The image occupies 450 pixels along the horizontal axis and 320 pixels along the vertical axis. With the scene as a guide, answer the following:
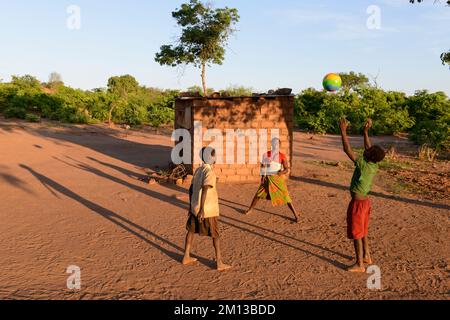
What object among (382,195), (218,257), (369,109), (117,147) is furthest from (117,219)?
(369,109)

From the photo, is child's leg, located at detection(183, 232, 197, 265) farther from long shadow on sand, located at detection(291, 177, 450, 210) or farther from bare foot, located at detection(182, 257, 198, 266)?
long shadow on sand, located at detection(291, 177, 450, 210)

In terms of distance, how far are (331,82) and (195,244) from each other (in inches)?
212

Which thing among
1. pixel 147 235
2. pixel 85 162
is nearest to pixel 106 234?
pixel 147 235

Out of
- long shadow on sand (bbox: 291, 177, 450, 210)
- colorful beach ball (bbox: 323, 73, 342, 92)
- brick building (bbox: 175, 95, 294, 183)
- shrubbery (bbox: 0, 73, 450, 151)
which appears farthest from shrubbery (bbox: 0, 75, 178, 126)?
colorful beach ball (bbox: 323, 73, 342, 92)

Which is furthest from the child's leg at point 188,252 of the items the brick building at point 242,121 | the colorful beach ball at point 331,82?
the colorful beach ball at point 331,82

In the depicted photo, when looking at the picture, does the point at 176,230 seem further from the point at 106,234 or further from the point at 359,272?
the point at 359,272

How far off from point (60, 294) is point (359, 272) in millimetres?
3449

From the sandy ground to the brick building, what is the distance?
30.8 inches

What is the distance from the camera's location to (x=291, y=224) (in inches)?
262

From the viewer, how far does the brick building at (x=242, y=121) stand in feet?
33.1

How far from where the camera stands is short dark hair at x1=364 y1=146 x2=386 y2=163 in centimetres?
431

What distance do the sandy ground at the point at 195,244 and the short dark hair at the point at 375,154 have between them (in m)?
1.41

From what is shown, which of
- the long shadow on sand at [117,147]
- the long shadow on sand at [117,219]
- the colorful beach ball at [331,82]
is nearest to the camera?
the long shadow on sand at [117,219]

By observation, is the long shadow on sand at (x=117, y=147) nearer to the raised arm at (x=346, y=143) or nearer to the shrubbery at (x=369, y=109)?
the raised arm at (x=346, y=143)
